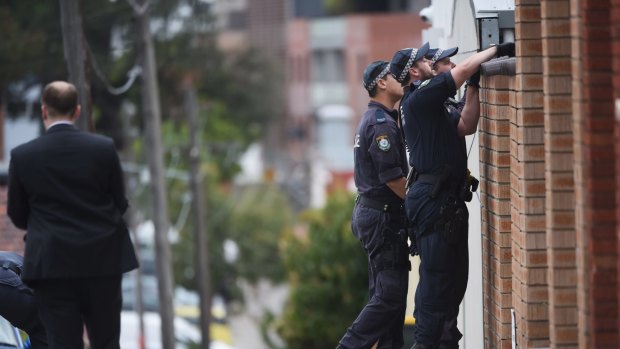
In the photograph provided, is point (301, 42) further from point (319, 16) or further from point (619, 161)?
point (619, 161)

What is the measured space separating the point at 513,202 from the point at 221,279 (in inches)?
1713

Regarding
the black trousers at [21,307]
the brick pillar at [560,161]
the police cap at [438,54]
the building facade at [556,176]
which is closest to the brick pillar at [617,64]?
the building facade at [556,176]

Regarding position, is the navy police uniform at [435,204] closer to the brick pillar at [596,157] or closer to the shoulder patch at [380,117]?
the shoulder patch at [380,117]

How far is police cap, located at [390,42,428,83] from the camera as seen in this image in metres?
7.98

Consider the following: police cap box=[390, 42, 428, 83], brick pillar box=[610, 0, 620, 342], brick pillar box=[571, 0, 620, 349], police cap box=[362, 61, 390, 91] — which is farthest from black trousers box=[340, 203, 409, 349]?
brick pillar box=[610, 0, 620, 342]

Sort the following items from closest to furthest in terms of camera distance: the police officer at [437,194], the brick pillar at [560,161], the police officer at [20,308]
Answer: the brick pillar at [560,161], the police officer at [437,194], the police officer at [20,308]

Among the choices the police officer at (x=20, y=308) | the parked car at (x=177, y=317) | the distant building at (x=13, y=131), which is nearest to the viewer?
the police officer at (x=20, y=308)

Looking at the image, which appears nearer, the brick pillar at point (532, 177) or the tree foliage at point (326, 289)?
the brick pillar at point (532, 177)

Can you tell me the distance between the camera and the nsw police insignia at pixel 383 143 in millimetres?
8250

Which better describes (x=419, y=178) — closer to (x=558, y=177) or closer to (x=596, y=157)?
(x=558, y=177)

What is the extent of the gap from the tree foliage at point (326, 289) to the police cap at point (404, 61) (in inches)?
741

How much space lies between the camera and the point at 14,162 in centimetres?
744

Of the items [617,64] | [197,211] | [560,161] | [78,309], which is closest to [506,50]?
[560,161]

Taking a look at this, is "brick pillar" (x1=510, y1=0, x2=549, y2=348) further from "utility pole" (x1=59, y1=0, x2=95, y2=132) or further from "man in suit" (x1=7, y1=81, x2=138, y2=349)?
"utility pole" (x1=59, y1=0, x2=95, y2=132)
